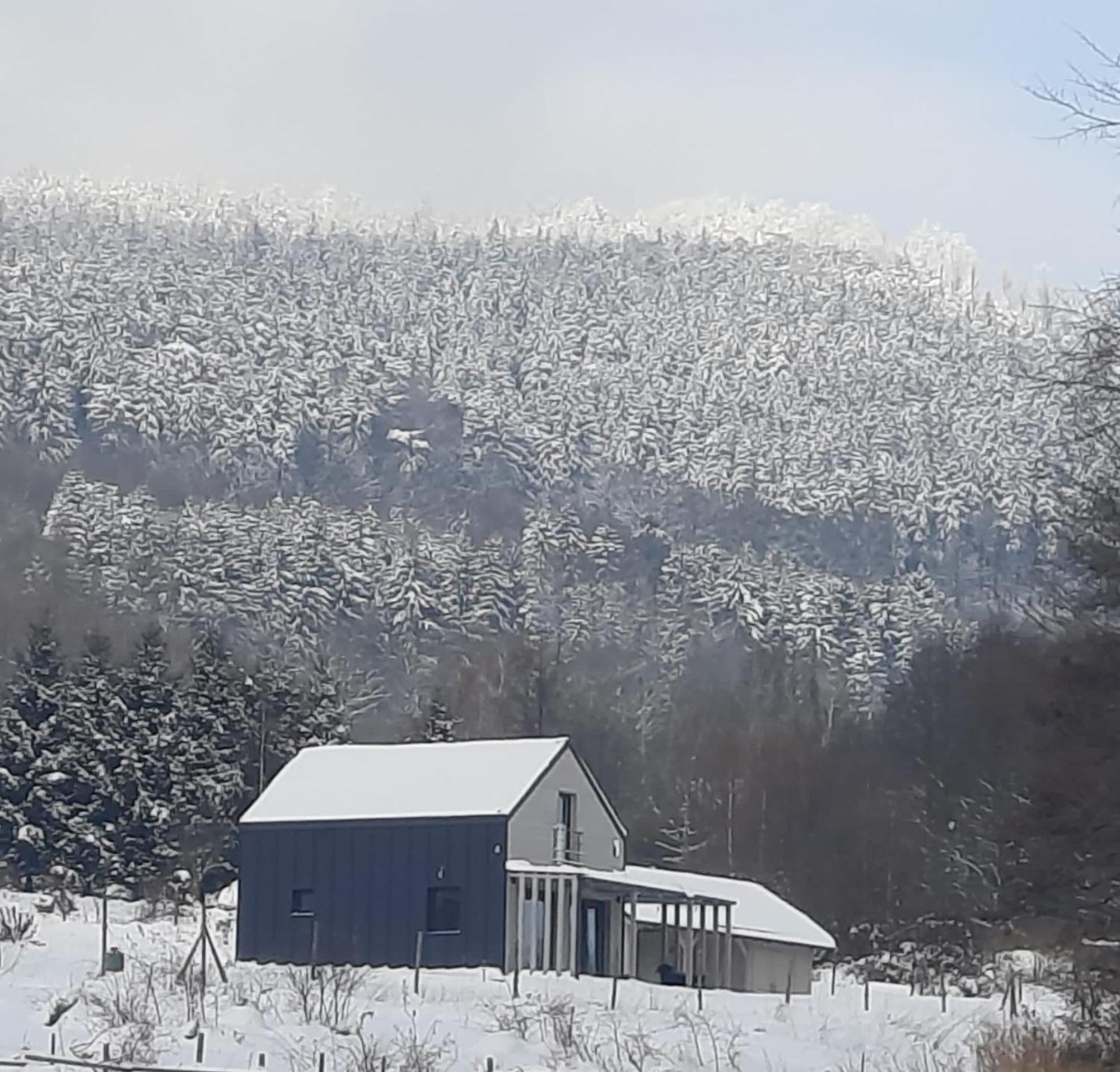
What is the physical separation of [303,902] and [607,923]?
7.84 m

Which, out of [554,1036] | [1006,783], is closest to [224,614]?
[1006,783]

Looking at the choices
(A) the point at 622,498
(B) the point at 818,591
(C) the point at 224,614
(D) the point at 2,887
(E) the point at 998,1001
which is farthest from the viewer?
(A) the point at 622,498

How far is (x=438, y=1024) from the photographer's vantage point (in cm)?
2641

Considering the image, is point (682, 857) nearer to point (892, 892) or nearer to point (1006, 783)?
point (892, 892)

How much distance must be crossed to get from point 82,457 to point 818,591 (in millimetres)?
64077

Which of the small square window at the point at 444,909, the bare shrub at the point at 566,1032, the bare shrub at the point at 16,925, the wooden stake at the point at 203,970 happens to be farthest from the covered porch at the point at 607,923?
the bare shrub at the point at 566,1032

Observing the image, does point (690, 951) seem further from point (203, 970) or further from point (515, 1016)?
point (203, 970)

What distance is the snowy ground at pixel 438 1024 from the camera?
22.4 meters

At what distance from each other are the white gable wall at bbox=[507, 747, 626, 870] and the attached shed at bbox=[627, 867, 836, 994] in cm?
222

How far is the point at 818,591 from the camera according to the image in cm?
13338

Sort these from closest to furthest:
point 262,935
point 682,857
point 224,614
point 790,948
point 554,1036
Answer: point 554,1036 → point 262,935 → point 790,948 → point 682,857 → point 224,614

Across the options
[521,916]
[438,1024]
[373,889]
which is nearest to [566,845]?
[521,916]

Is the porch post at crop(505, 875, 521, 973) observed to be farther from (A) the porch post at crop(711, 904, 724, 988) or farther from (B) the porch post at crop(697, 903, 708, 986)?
(A) the porch post at crop(711, 904, 724, 988)

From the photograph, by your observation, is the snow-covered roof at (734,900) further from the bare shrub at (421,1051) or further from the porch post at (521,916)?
the bare shrub at (421,1051)
